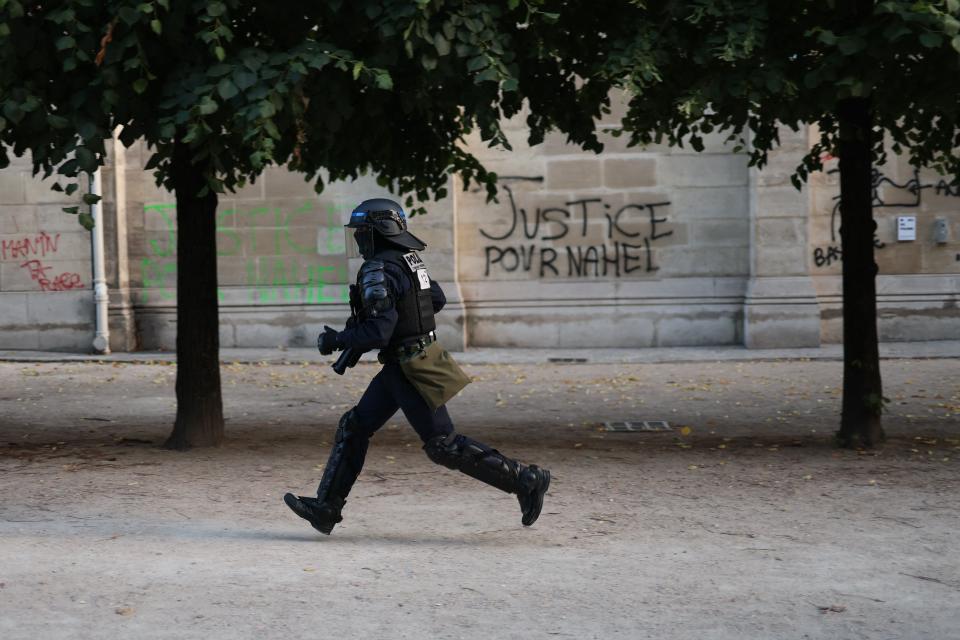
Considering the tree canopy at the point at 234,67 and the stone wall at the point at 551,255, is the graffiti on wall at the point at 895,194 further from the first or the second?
the tree canopy at the point at 234,67

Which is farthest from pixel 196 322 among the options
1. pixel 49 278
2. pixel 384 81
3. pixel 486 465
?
pixel 49 278

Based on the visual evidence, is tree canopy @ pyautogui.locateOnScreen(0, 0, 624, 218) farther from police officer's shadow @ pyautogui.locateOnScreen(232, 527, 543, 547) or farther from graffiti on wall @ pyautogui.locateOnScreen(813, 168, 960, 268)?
graffiti on wall @ pyautogui.locateOnScreen(813, 168, 960, 268)

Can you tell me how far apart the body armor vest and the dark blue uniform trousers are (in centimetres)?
18

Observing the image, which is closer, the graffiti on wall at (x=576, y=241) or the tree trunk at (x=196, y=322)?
the tree trunk at (x=196, y=322)

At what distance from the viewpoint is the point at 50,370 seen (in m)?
14.8

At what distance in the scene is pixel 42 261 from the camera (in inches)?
657

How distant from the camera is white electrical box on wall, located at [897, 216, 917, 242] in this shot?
15766 millimetres

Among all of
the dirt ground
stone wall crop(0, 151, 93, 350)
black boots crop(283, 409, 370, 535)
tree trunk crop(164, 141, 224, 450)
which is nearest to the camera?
the dirt ground

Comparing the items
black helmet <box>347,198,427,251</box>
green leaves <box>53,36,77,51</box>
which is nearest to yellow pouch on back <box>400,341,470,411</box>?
black helmet <box>347,198,427,251</box>

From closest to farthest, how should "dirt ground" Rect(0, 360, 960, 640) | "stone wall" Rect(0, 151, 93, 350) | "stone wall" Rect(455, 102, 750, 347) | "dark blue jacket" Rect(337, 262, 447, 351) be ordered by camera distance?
"dirt ground" Rect(0, 360, 960, 640)
"dark blue jacket" Rect(337, 262, 447, 351)
"stone wall" Rect(455, 102, 750, 347)
"stone wall" Rect(0, 151, 93, 350)

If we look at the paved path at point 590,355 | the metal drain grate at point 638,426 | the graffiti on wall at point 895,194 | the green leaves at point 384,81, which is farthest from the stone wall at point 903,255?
the green leaves at point 384,81

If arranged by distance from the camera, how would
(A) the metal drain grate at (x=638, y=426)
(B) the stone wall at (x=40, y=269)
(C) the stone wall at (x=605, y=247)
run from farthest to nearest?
(B) the stone wall at (x=40, y=269) < (C) the stone wall at (x=605, y=247) < (A) the metal drain grate at (x=638, y=426)

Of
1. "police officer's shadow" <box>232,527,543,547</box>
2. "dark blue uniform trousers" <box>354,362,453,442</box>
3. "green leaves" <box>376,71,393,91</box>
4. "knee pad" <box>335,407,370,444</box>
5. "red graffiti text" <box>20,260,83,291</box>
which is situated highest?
"green leaves" <box>376,71,393,91</box>

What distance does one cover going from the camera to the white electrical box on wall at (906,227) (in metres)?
15.8
